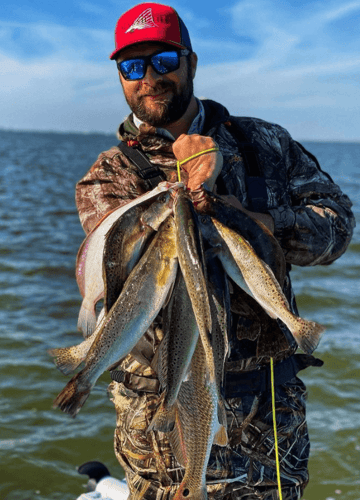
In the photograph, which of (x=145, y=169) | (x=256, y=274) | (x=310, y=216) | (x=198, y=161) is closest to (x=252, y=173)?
(x=310, y=216)

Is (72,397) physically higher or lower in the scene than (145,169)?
lower

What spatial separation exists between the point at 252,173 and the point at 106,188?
2.59 feet

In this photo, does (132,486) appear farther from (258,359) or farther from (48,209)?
(48,209)

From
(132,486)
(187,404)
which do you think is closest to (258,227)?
(187,404)

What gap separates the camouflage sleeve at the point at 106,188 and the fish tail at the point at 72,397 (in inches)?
44.0

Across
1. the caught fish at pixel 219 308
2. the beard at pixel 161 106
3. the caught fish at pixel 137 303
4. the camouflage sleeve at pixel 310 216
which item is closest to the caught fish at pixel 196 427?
the caught fish at pixel 219 308

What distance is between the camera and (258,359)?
322 centimetres

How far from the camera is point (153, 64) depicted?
3.13m

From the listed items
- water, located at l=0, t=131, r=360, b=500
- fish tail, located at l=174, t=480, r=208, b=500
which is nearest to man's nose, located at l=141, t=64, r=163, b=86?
fish tail, located at l=174, t=480, r=208, b=500

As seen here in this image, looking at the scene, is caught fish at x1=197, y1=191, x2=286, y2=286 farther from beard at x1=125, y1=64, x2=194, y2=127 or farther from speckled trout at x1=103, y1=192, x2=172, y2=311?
beard at x1=125, y1=64, x2=194, y2=127

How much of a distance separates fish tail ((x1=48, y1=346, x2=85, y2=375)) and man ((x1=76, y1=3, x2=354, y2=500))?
0.85m

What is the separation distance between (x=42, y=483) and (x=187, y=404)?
4.36m

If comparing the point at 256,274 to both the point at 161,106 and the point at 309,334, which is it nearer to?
the point at 309,334

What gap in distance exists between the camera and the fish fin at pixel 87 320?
2477mm
